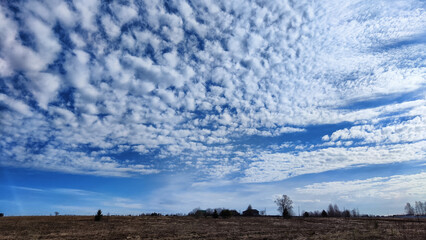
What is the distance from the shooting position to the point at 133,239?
97.8ft

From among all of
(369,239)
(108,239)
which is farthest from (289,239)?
(108,239)

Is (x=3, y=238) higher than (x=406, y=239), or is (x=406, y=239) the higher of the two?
(x=406, y=239)

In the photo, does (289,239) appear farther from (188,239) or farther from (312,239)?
(188,239)

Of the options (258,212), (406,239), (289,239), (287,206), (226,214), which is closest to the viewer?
(406,239)

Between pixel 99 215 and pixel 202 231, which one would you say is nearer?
pixel 202 231

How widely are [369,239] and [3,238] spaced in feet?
136

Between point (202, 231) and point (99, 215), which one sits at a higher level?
point (99, 215)

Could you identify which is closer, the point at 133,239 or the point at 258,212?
the point at 133,239

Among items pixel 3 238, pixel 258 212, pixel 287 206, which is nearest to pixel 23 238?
pixel 3 238

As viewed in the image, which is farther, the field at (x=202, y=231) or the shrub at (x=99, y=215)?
the shrub at (x=99, y=215)

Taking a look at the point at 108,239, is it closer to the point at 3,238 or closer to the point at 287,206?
the point at 3,238

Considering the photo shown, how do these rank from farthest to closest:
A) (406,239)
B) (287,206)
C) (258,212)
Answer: (258,212) → (287,206) → (406,239)

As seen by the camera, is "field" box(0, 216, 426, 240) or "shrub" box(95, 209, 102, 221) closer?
"field" box(0, 216, 426, 240)

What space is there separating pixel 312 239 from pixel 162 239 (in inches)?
660
